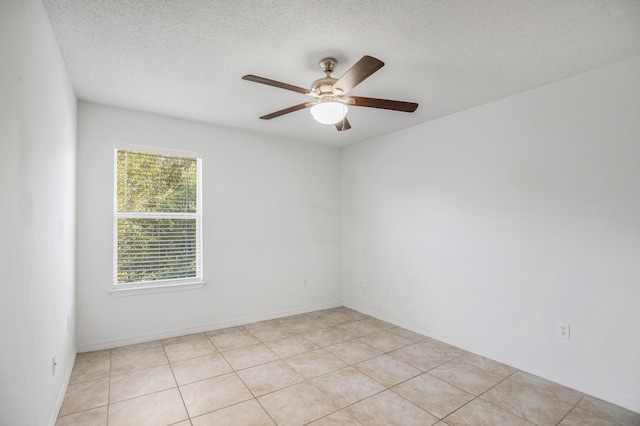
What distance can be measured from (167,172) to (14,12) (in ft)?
7.96

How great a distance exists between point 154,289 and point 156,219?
77 centimetres

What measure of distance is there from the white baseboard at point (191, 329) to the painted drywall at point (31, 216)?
79 cm

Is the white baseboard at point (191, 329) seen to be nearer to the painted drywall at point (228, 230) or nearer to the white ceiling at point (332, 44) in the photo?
the painted drywall at point (228, 230)

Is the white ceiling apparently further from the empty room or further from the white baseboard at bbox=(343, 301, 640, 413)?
the white baseboard at bbox=(343, 301, 640, 413)

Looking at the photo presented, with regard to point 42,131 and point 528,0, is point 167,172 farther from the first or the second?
point 528,0

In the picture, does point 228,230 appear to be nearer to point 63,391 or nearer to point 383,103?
point 63,391

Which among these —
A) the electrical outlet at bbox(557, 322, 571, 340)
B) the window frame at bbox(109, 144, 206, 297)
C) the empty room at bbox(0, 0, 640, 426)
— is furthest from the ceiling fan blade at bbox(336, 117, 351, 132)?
the electrical outlet at bbox(557, 322, 571, 340)

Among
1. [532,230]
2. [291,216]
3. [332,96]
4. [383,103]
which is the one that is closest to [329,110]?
[332,96]

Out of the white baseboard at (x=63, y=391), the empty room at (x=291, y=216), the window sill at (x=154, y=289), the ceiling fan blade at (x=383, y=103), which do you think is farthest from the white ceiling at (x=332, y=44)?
the white baseboard at (x=63, y=391)

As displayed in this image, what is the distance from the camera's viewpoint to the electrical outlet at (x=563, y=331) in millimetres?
2625

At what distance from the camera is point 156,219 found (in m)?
3.60

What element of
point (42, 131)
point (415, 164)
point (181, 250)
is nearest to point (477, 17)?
point (415, 164)

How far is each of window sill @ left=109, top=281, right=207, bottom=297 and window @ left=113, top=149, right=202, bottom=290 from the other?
34 millimetres

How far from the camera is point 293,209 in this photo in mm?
4617
